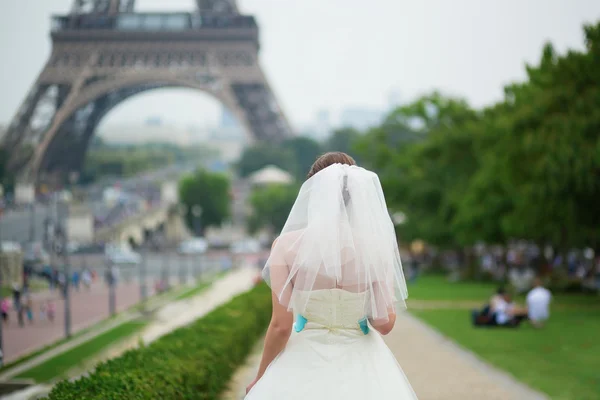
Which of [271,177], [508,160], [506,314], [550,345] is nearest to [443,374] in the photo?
[550,345]

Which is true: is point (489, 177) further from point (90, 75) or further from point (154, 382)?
point (90, 75)

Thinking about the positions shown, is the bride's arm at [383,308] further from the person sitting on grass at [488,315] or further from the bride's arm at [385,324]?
the person sitting on grass at [488,315]

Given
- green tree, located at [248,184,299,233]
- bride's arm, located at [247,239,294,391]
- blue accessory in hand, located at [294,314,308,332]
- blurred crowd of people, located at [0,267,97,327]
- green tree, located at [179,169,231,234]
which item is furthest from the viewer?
green tree, located at [179,169,231,234]

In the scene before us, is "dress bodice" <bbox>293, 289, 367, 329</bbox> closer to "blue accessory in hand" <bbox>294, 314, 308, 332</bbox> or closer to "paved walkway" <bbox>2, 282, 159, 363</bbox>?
"blue accessory in hand" <bbox>294, 314, 308, 332</bbox>

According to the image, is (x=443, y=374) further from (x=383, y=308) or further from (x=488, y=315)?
(x=383, y=308)

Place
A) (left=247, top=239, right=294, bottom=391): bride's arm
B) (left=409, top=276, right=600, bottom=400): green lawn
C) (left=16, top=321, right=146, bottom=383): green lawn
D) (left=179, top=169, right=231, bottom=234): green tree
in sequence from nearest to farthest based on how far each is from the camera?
1. (left=247, top=239, right=294, bottom=391): bride's arm
2. (left=409, top=276, right=600, bottom=400): green lawn
3. (left=16, top=321, right=146, bottom=383): green lawn
4. (left=179, top=169, right=231, bottom=234): green tree

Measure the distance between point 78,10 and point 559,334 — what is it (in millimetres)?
45273

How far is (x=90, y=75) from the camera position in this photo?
187ft

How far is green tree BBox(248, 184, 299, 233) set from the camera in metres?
65.2

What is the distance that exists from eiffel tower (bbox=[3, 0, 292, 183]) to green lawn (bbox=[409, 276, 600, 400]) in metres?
38.8

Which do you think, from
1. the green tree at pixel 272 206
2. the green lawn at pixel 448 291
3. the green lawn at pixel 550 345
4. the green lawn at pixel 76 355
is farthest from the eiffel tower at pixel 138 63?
the green lawn at pixel 550 345

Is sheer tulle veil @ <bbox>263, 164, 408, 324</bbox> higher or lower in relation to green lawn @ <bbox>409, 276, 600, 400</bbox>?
higher

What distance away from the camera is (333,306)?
159 inches

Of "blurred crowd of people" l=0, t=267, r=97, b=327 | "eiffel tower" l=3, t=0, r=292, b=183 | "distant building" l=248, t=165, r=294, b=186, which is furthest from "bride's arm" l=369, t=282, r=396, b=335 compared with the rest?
"distant building" l=248, t=165, r=294, b=186
